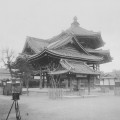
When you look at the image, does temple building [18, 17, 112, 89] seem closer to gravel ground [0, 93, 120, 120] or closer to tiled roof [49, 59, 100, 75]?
tiled roof [49, 59, 100, 75]

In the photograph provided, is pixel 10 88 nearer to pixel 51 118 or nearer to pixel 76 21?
pixel 51 118

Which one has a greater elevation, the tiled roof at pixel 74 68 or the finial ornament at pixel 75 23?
the finial ornament at pixel 75 23

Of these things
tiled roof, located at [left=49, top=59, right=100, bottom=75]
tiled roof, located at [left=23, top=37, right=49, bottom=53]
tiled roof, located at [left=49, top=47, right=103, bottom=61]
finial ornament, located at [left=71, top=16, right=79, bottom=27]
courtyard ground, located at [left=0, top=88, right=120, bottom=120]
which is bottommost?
courtyard ground, located at [left=0, top=88, right=120, bottom=120]

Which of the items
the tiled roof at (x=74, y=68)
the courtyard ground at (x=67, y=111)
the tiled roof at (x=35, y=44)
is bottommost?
the courtyard ground at (x=67, y=111)

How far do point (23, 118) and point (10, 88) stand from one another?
1563cm

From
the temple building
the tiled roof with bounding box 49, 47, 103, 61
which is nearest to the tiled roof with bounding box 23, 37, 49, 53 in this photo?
the temple building

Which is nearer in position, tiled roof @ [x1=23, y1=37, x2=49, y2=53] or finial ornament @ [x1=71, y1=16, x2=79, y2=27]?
tiled roof @ [x1=23, y1=37, x2=49, y2=53]

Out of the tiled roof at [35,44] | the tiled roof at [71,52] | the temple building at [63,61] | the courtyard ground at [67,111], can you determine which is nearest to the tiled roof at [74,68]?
the temple building at [63,61]

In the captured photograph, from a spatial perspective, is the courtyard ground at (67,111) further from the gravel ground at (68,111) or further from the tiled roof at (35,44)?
the tiled roof at (35,44)

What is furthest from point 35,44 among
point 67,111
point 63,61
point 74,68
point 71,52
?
point 67,111

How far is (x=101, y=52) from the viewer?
3281 cm

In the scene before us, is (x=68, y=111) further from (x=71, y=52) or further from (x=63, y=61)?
(x=71, y=52)

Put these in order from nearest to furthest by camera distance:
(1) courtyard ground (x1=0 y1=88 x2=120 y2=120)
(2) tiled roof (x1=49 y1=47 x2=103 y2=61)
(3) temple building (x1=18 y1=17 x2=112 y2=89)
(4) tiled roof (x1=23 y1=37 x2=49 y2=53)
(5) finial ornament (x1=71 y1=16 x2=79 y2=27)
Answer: (1) courtyard ground (x1=0 y1=88 x2=120 y2=120), (3) temple building (x1=18 y1=17 x2=112 y2=89), (2) tiled roof (x1=49 y1=47 x2=103 y2=61), (4) tiled roof (x1=23 y1=37 x2=49 y2=53), (5) finial ornament (x1=71 y1=16 x2=79 y2=27)

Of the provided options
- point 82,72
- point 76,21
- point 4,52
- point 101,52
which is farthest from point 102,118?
point 76,21
